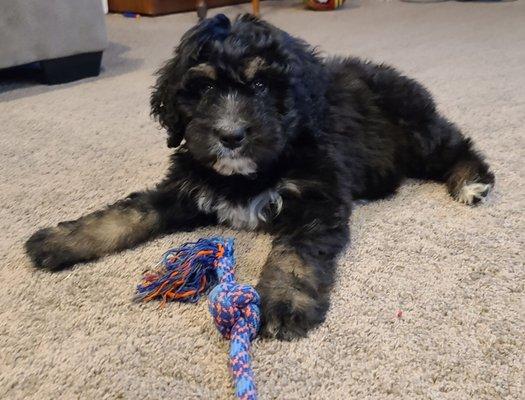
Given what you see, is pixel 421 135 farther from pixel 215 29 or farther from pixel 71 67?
pixel 71 67

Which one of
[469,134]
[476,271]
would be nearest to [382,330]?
[476,271]

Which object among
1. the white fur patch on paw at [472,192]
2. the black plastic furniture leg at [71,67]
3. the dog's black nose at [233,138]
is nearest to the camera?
the dog's black nose at [233,138]

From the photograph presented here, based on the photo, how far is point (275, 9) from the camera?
602 cm

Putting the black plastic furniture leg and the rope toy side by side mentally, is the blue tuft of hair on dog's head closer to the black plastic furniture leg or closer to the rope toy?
the rope toy

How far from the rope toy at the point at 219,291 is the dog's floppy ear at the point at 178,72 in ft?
1.16

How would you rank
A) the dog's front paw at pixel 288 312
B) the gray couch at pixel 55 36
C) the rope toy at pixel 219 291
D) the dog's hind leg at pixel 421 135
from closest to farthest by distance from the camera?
the rope toy at pixel 219 291
the dog's front paw at pixel 288 312
the dog's hind leg at pixel 421 135
the gray couch at pixel 55 36

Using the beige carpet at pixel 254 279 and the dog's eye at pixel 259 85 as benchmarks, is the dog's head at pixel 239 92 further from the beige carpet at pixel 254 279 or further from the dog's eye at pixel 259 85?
the beige carpet at pixel 254 279

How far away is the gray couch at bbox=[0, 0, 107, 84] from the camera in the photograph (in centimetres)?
310

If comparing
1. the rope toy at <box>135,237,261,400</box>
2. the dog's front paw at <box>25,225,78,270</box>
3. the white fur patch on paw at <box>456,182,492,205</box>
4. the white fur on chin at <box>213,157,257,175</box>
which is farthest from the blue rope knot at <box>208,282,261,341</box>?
the white fur patch on paw at <box>456,182,492,205</box>

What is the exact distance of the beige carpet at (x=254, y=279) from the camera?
1123 millimetres

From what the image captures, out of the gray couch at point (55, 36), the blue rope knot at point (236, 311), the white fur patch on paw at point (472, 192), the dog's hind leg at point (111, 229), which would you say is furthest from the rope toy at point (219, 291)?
the gray couch at point (55, 36)


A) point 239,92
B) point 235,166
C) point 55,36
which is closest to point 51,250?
point 235,166

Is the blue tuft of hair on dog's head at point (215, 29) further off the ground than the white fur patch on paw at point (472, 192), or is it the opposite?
the blue tuft of hair on dog's head at point (215, 29)

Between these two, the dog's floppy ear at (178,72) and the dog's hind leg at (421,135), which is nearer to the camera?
the dog's floppy ear at (178,72)
